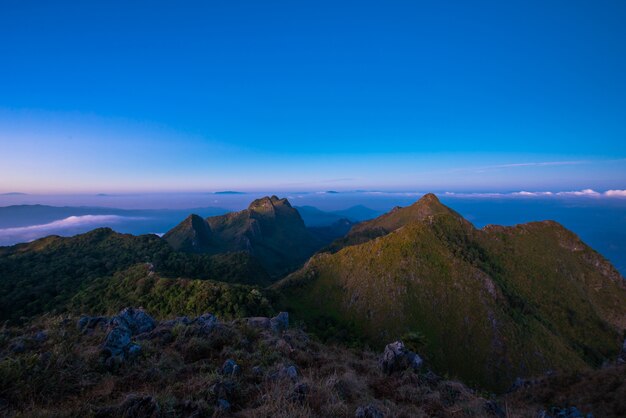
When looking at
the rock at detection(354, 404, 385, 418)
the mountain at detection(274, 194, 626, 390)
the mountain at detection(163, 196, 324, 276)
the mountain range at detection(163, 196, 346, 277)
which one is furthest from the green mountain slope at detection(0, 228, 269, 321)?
the rock at detection(354, 404, 385, 418)

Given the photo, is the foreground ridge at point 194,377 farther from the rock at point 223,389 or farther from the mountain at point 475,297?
the mountain at point 475,297

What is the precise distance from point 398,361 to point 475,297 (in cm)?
5257

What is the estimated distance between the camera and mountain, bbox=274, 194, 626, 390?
4912cm

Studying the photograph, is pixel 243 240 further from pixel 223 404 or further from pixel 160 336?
A: pixel 223 404

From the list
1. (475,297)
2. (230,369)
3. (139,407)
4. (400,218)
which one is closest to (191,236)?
(400,218)

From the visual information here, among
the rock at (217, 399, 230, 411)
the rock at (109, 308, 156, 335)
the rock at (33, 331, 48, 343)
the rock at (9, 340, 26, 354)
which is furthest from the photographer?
the rock at (109, 308, 156, 335)

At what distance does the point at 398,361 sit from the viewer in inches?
494

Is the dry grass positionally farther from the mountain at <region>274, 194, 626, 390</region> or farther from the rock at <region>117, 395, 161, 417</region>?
the mountain at <region>274, 194, 626, 390</region>

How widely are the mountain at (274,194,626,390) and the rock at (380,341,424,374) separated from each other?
1415 inches

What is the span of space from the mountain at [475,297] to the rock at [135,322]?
42.2 m

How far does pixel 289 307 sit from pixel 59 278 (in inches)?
2060

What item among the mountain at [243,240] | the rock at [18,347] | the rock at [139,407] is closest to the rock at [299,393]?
the rock at [139,407]

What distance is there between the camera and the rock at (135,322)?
38.0 feet

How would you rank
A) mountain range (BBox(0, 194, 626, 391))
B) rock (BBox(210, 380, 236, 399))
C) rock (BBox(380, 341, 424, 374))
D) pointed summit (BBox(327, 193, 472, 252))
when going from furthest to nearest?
pointed summit (BBox(327, 193, 472, 252)) < mountain range (BBox(0, 194, 626, 391)) < rock (BBox(380, 341, 424, 374)) < rock (BBox(210, 380, 236, 399))
